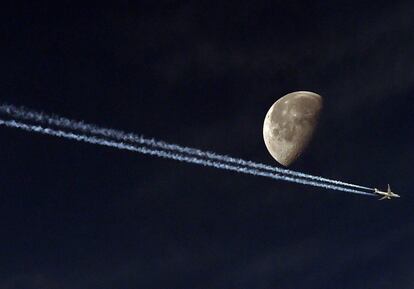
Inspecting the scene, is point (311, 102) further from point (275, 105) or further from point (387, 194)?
point (387, 194)

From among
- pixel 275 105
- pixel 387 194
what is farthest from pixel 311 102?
pixel 387 194

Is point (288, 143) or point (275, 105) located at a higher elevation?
point (275, 105)

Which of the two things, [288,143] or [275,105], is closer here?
[288,143]

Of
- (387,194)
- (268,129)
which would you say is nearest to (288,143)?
(268,129)

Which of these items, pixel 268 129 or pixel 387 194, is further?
pixel 387 194

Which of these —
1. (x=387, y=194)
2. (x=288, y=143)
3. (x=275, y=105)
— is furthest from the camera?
(x=387, y=194)

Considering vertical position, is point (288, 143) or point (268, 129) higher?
point (268, 129)

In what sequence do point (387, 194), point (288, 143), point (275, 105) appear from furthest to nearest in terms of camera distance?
point (387, 194), point (275, 105), point (288, 143)
